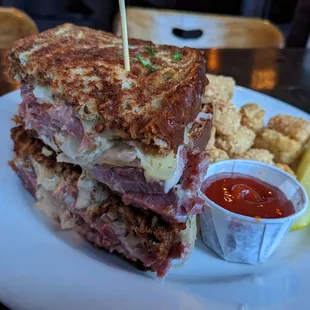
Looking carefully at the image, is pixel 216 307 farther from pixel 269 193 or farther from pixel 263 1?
pixel 263 1

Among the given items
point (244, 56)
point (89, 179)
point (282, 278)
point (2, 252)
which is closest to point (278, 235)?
point (282, 278)

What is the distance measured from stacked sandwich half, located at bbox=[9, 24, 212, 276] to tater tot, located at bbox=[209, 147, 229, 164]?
0.31m

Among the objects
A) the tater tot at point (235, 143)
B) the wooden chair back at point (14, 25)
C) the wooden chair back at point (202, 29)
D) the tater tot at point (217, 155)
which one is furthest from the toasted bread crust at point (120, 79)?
the wooden chair back at point (202, 29)

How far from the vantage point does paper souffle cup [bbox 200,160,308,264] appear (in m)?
1.64

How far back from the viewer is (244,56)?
3.80 metres

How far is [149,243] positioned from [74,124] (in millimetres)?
498

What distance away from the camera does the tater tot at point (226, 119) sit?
2309 mm

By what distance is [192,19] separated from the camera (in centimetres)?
400

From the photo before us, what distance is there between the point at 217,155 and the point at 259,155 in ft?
0.72

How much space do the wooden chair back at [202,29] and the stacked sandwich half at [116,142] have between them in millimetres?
2067

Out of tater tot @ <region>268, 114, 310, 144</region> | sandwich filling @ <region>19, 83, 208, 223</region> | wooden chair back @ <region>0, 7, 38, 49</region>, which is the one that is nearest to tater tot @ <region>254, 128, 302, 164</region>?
tater tot @ <region>268, 114, 310, 144</region>

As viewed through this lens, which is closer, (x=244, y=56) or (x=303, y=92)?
(x=303, y=92)

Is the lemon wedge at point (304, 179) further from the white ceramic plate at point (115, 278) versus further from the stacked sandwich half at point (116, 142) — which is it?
the stacked sandwich half at point (116, 142)

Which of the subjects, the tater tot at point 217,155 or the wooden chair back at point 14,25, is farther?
the wooden chair back at point 14,25
